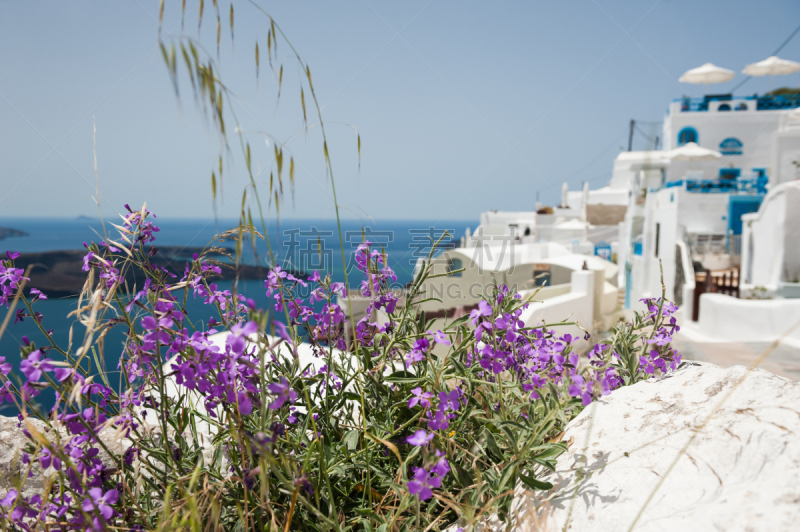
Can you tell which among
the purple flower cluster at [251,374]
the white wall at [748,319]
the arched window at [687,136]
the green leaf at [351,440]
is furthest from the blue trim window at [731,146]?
the green leaf at [351,440]

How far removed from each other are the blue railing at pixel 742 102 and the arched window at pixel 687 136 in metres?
0.81

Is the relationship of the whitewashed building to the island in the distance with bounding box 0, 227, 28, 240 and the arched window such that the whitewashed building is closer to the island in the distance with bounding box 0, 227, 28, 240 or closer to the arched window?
the arched window

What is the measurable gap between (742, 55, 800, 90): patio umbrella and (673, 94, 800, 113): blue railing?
118cm

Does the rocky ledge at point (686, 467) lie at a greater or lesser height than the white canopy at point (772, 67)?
lesser

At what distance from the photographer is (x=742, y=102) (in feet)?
60.3

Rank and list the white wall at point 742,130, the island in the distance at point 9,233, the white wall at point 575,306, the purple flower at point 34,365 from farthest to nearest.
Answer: the white wall at point 742,130 < the island in the distance at point 9,233 < the white wall at point 575,306 < the purple flower at point 34,365

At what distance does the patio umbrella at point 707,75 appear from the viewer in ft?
63.1

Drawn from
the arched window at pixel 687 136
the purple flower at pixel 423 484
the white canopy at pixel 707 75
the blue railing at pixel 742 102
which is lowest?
the purple flower at pixel 423 484

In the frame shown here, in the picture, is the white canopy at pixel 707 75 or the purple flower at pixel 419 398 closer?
the purple flower at pixel 419 398

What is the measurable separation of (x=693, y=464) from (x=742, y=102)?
22741mm

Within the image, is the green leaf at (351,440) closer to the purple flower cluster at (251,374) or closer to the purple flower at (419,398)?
the purple flower cluster at (251,374)

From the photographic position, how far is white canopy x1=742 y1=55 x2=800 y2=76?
1875cm

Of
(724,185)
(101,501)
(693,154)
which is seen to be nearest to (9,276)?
(101,501)

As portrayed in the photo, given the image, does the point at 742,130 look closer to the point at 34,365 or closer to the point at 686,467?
the point at 686,467
